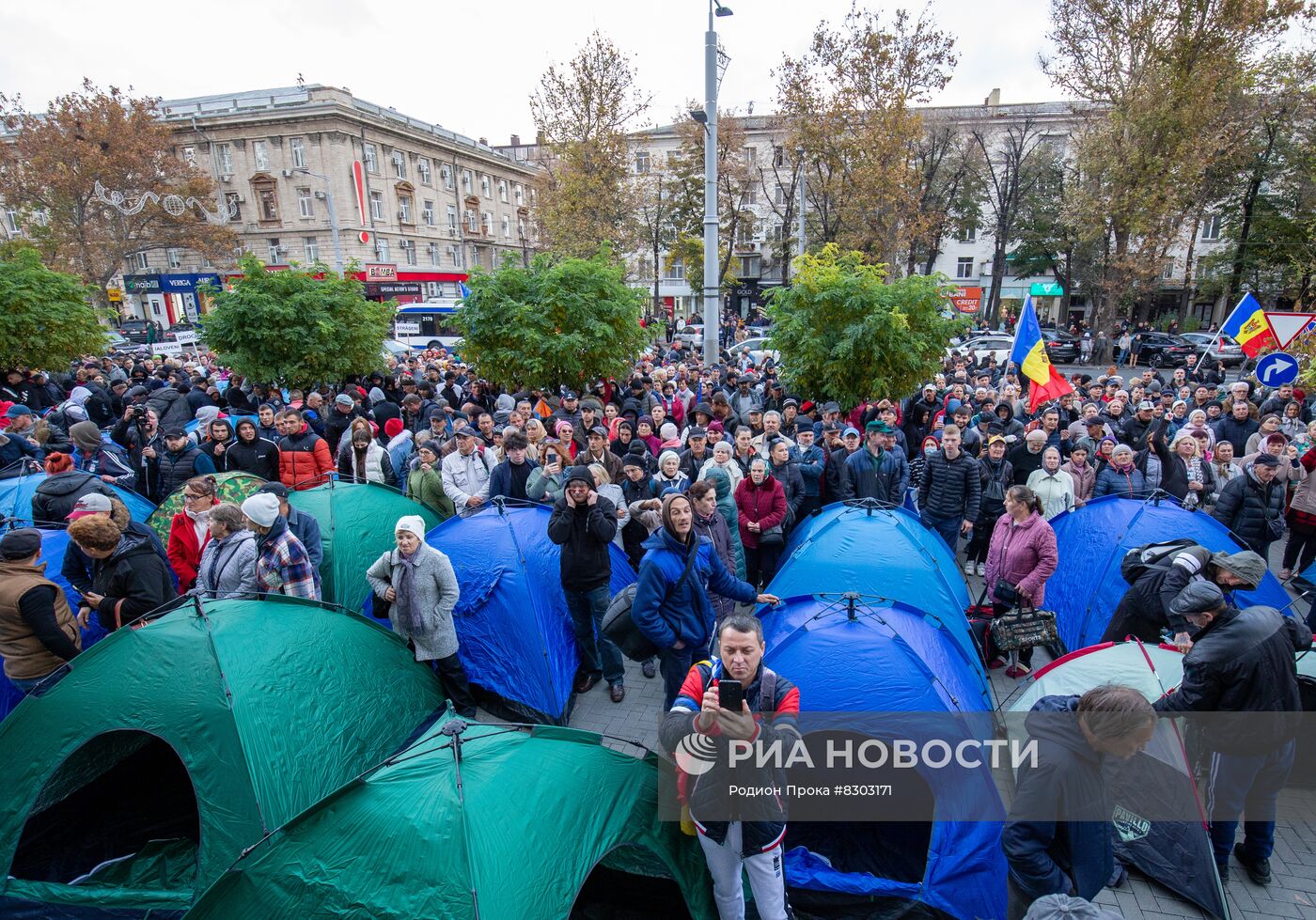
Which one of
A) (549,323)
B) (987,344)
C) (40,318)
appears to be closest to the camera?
(549,323)

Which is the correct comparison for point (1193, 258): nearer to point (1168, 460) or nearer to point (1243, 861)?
point (1168, 460)

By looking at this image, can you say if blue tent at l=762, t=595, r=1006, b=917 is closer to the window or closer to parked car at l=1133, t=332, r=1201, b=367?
parked car at l=1133, t=332, r=1201, b=367

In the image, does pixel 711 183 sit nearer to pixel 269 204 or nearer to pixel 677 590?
pixel 677 590

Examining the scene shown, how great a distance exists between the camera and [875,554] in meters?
5.29

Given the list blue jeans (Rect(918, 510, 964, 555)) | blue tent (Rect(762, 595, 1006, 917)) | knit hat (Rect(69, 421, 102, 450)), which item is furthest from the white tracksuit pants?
knit hat (Rect(69, 421, 102, 450))

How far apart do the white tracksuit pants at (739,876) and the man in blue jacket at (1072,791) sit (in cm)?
103

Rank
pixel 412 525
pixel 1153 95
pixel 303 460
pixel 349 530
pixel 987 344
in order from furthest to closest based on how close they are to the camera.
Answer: pixel 987 344 < pixel 1153 95 < pixel 303 460 < pixel 349 530 < pixel 412 525

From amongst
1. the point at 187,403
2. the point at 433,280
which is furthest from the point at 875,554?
the point at 433,280

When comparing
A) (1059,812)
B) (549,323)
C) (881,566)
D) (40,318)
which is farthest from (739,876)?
(40,318)

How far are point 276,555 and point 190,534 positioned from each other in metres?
1.42

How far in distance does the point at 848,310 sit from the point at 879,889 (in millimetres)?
7684

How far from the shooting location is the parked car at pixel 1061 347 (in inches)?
1110

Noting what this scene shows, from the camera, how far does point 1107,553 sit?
5836 mm

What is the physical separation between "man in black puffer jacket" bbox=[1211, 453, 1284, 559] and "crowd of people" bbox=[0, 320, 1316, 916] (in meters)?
0.02
